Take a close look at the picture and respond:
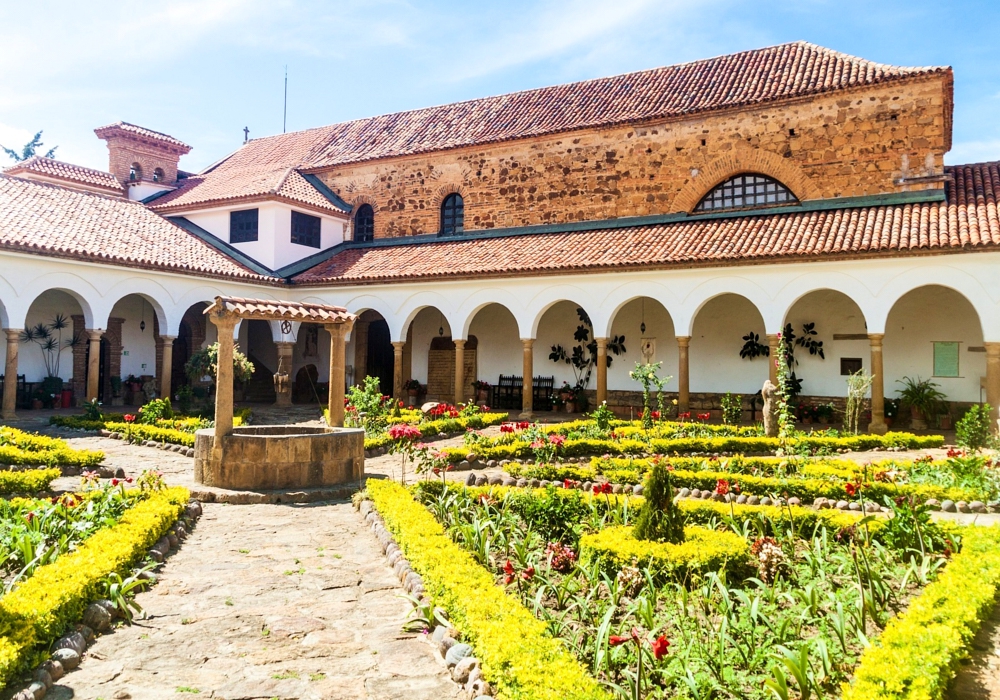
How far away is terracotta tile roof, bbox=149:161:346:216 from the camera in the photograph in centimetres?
2364

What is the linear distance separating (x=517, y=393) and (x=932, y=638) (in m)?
18.0

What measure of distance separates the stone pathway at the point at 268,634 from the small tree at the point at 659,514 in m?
2.12

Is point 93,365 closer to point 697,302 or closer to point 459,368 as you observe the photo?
point 459,368

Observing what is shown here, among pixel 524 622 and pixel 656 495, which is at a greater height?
pixel 656 495

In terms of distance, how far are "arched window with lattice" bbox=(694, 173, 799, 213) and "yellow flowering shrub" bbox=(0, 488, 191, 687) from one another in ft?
54.5

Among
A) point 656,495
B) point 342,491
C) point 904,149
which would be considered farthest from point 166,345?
point 904,149

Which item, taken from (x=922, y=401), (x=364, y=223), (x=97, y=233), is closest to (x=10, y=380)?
(x=97, y=233)

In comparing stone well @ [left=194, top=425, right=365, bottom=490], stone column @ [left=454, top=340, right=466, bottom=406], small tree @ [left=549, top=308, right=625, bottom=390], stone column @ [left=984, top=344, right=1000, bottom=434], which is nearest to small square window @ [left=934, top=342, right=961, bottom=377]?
stone column @ [left=984, top=344, right=1000, bottom=434]

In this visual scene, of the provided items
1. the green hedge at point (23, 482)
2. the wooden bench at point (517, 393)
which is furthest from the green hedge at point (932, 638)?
the wooden bench at point (517, 393)

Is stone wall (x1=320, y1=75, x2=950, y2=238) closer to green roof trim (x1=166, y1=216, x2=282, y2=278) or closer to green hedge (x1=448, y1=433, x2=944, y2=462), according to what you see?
green roof trim (x1=166, y1=216, x2=282, y2=278)

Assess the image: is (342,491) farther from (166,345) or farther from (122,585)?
(166,345)

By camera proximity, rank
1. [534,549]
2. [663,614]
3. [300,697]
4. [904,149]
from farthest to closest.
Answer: [904,149] < [534,549] < [663,614] < [300,697]

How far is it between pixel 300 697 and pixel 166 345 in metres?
17.5

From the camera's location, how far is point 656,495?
6461 millimetres
